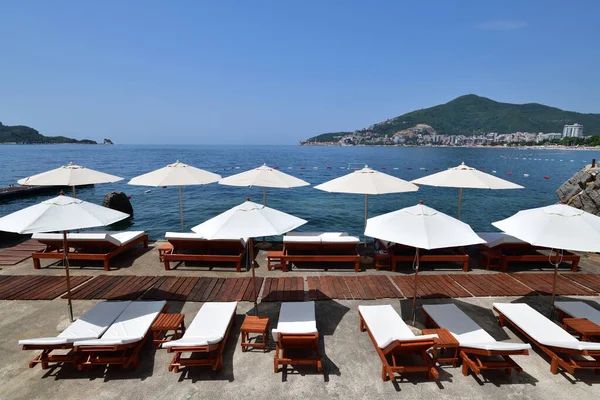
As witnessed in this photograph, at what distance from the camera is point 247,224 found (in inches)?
201

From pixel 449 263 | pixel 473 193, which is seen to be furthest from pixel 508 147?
pixel 449 263

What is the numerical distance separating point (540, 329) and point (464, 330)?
→ 50.5 inches

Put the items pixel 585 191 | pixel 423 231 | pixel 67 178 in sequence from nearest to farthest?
1. pixel 423 231
2. pixel 67 178
3. pixel 585 191

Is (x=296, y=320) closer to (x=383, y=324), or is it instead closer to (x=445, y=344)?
(x=383, y=324)

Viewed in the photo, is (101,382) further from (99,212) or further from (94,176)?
(94,176)

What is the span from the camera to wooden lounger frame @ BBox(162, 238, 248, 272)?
8.07m

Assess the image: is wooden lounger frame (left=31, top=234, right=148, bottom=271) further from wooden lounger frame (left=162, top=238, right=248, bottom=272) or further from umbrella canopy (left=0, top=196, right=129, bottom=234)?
umbrella canopy (left=0, top=196, right=129, bottom=234)

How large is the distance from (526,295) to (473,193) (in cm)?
2874

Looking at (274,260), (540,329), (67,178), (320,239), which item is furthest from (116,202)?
(540,329)

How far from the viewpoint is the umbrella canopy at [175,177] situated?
9031mm

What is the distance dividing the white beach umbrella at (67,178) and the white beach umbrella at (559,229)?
10986 mm

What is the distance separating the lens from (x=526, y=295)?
6.83 meters

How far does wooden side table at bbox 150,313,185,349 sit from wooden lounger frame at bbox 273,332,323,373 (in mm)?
1811

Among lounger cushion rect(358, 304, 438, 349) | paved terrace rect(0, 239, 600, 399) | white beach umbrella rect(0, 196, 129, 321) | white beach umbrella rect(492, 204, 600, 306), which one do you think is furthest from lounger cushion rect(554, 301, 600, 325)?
white beach umbrella rect(0, 196, 129, 321)
